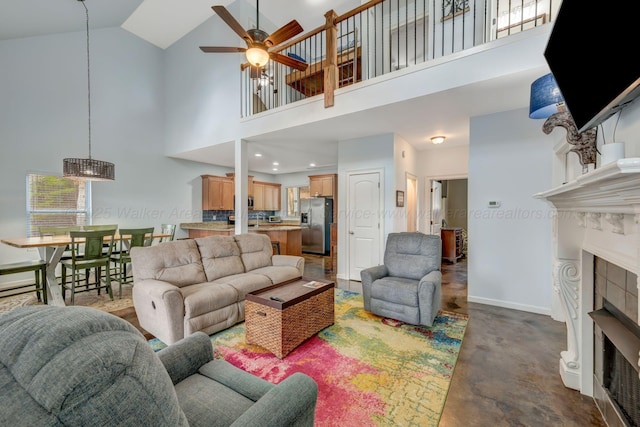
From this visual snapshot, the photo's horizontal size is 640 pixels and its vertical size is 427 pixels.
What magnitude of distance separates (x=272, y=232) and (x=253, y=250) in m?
2.51

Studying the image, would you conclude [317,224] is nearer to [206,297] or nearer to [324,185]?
[324,185]

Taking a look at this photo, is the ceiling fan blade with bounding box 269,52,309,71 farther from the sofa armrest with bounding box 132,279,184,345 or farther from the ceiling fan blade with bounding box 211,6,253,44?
the sofa armrest with bounding box 132,279,184,345

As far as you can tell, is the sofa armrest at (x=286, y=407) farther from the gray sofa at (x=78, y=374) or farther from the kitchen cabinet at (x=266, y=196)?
the kitchen cabinet at (x=266, y=196)

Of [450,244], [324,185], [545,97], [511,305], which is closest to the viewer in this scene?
[545,97]

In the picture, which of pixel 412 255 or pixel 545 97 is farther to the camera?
pixel 412 255

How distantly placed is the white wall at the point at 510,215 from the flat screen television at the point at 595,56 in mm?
2159

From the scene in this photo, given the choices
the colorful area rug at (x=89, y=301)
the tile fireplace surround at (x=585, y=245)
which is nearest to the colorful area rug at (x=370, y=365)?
the tile fireplace surround at (x=585, y=245)

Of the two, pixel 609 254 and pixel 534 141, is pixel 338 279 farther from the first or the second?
pixel 609 254

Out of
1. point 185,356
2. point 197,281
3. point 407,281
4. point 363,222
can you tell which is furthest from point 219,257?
point 363,222

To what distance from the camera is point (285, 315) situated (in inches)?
88.7

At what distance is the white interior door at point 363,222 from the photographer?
4.63 m

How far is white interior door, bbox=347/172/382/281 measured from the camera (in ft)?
15.2

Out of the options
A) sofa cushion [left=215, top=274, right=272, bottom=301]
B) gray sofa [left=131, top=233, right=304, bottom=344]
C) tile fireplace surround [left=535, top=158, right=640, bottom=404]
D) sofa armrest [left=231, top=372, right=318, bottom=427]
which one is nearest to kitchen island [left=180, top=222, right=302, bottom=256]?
gray sofa [left=131, top=233, right=304, bottom=344]

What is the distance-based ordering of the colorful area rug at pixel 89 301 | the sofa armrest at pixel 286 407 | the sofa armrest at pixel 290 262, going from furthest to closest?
1. the sofa armrest at pixel 290 262
2. the colorful area rug at pixel 89 301
3. the sofa armrest at pixel 286 407
